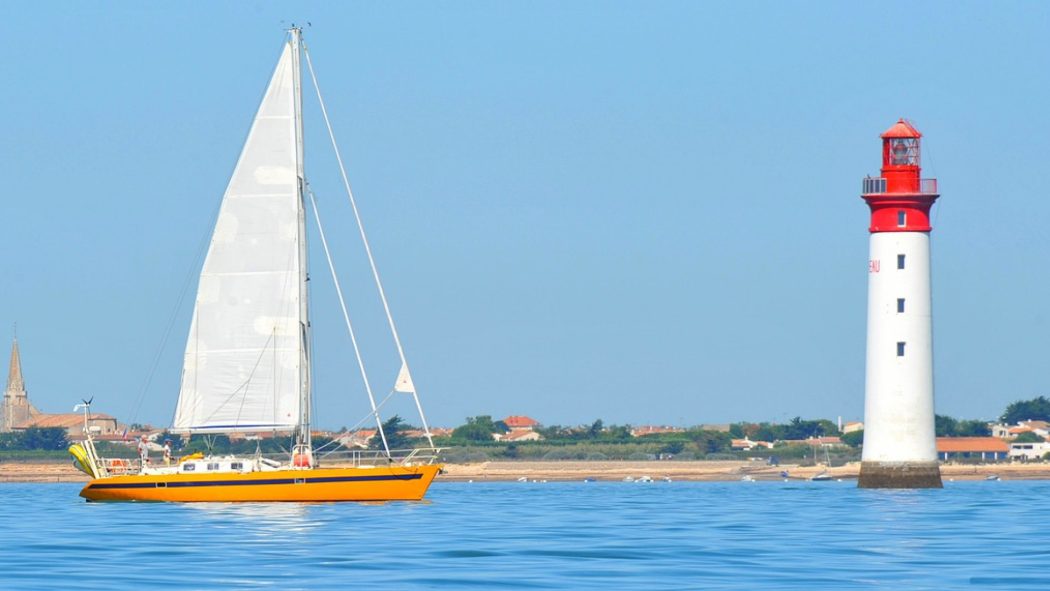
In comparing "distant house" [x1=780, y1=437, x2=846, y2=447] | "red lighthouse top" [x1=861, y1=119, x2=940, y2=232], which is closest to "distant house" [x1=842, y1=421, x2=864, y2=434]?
"distant house" [x1=780, y1=437, x2=846, y2=447]

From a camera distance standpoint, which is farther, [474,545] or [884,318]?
[884,318]

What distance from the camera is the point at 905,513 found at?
46.7 m

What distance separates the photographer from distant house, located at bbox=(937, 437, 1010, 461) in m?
135

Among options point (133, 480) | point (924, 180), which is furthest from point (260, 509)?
point (924, 180)

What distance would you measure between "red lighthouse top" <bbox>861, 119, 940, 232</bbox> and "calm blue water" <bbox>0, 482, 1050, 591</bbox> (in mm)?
9850

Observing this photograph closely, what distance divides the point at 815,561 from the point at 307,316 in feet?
75.7

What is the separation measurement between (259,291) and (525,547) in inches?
723

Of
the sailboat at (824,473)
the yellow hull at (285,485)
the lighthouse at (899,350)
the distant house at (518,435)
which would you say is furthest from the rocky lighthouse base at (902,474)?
the distant house at (518,435)

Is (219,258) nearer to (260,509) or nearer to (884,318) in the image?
(260,509)

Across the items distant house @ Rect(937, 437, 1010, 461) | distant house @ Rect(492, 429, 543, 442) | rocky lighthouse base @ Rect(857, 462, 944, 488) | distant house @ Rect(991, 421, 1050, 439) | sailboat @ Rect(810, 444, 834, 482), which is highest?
distant house @ Rect(991, 421, 1050, 439)

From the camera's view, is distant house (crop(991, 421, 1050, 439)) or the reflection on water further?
distant house (crop(991, 421, 1050, 439))

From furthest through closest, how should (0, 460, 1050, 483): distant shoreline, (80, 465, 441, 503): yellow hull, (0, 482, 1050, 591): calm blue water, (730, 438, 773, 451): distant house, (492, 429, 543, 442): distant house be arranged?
(492, 429, 543, 442): distant house → (730, 438, 773, 451): distant house → (0, 460, 1050, 483): distant shoreline → (80, 465, 441, 503): yellow hull → (0, 482, 1050, 591): calm blue water

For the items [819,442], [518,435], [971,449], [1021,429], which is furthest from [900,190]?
[518,435]

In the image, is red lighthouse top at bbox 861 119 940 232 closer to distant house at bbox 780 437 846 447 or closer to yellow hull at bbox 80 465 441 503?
yellow hull at bbox 80 465 441 503
